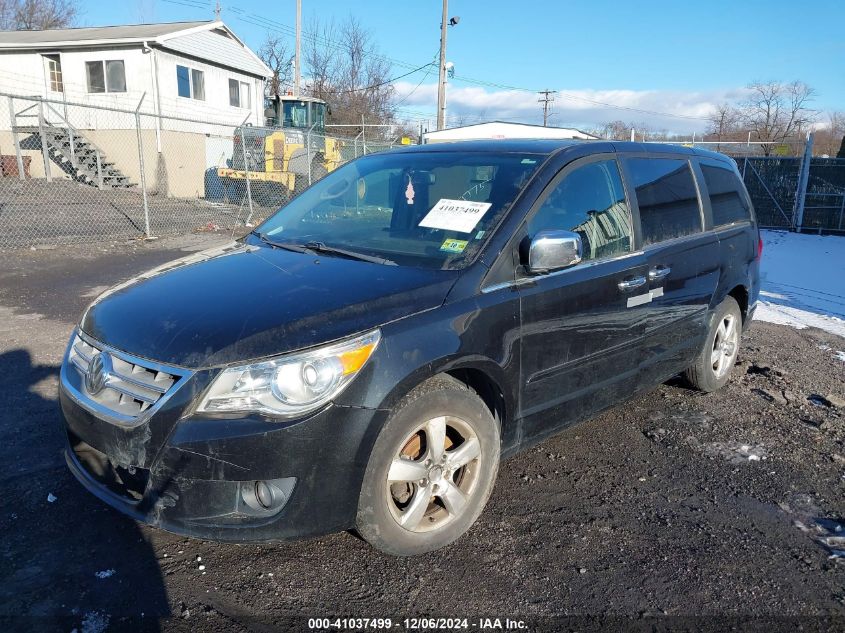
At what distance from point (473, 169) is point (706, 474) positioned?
2.21 meters

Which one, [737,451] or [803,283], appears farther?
[803,283]

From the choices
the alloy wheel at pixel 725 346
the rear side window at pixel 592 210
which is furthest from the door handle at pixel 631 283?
the alloy wheel at pixel 725 346

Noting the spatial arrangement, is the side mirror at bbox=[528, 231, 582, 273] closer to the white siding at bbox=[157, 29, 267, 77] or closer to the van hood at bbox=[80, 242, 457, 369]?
the van hood at bbox=[80, 242, 457, 369]

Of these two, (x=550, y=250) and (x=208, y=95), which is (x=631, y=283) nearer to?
(x=550, y=250)

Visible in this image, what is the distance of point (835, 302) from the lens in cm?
859

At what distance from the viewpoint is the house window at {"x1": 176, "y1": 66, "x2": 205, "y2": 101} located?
2366 centimetres

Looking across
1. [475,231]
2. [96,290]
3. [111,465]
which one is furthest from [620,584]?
[96,290]

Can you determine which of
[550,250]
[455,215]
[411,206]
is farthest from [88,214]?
[550,250]

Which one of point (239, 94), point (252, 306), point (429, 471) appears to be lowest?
point (429, 471)

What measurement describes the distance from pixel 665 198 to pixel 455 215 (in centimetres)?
170

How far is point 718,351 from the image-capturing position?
16.4 ft

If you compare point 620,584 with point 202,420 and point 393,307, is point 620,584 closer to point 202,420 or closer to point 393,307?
point 393,307

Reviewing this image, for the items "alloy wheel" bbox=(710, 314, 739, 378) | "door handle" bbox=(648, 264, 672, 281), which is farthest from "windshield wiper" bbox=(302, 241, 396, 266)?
"alloy wheel" bbox=(710, 314, 739, 378)

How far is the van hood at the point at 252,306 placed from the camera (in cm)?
248
